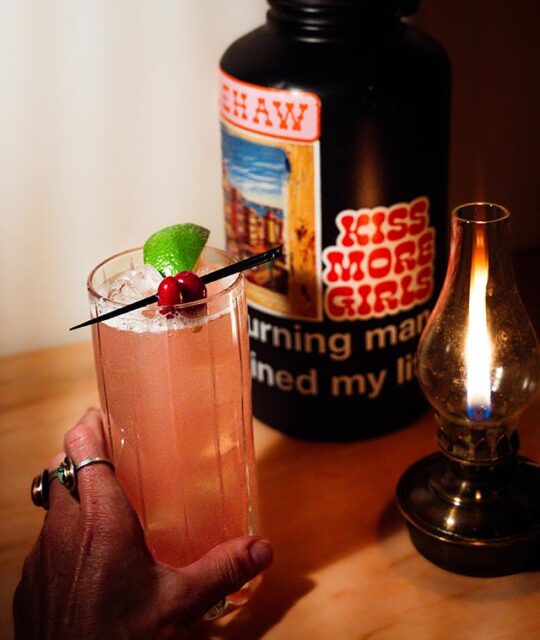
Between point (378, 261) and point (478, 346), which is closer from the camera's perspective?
point (478, 346)

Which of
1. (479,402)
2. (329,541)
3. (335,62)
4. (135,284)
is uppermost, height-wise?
(335,62)

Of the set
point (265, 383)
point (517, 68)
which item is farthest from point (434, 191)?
point (517, 68)

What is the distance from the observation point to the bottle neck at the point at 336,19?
0.85 m

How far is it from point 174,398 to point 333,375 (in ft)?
0.77

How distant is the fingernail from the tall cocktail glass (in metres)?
0.05

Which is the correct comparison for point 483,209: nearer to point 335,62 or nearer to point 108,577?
point 335,62

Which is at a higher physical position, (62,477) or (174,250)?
(174,250)

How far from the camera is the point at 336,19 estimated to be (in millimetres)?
853

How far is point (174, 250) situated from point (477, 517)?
32 centimetres

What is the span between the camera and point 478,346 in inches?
31.3

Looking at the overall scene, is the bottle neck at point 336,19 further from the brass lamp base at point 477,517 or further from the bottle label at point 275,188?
the brass lamp base at point 477,517

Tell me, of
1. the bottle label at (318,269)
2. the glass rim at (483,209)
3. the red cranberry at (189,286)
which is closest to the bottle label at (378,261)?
the bottle label at (318,269)

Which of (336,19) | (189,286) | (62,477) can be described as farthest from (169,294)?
(336,19)

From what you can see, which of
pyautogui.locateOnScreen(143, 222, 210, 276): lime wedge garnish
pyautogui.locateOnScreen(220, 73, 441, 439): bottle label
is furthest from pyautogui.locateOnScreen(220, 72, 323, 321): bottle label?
pyautogui.locateOnScreen(143, 222, 210, 276): lime wedge garnish
